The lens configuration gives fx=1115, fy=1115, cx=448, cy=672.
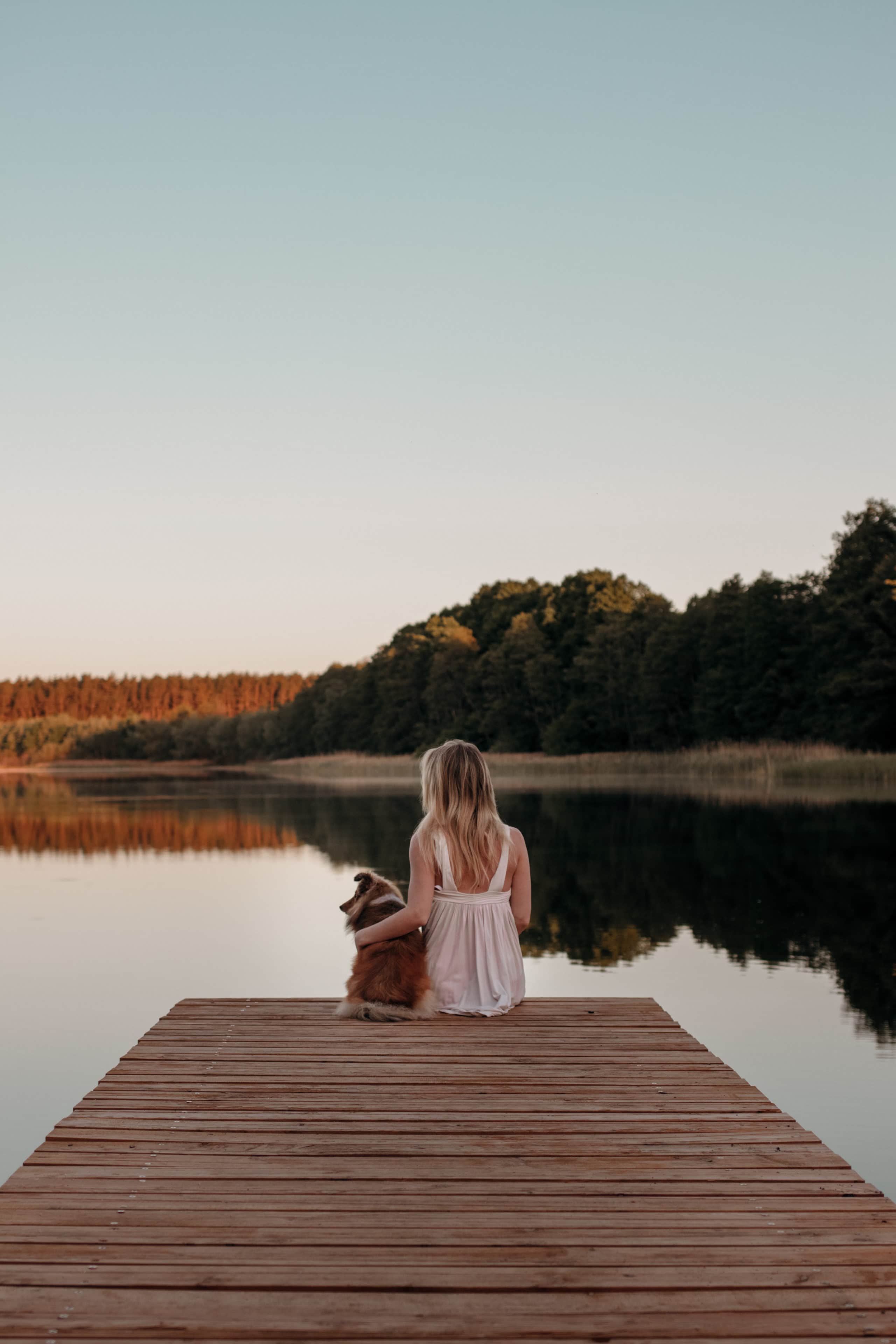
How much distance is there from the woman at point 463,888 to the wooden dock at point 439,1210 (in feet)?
1.91

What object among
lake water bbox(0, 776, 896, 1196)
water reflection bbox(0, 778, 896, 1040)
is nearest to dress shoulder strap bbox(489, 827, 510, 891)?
lake water bbox(0, 776, 896, 1196)

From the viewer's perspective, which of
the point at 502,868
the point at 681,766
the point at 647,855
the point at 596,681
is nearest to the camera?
the point at 502,868

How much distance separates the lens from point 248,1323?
235cm

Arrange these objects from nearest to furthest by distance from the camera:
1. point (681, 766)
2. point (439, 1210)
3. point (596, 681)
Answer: point (439, 1210) → point (681, 766) → point (596, 681)

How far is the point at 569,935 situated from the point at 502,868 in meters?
6.63

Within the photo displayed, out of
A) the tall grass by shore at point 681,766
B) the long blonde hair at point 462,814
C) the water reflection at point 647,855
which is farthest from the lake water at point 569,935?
the tall grass by shore at point 681,766

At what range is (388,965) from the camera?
199 inches

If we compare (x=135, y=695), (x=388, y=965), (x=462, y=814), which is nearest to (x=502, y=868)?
(x=462, y=814)

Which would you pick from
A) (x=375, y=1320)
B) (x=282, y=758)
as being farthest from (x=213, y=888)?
(x=282, y=758)

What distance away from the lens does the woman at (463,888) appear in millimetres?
4793

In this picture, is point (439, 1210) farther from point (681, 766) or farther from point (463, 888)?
point (681, 766)

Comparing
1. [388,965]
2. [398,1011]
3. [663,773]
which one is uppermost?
[388,965]

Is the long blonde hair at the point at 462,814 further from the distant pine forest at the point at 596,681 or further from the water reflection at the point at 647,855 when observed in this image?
the distant pine forest at the point at 596,681

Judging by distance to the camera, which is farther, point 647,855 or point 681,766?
point 681,766
